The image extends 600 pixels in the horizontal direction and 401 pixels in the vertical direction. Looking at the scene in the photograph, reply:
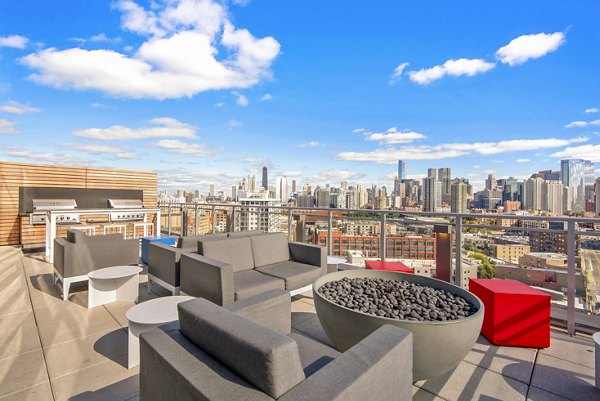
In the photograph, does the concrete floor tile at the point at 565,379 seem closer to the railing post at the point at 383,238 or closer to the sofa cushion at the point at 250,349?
the sofa cushion at the point at 250,349

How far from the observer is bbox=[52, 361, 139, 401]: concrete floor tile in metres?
1.70

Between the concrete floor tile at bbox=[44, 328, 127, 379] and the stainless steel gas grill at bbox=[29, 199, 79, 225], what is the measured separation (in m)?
4.44

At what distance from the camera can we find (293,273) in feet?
10.4

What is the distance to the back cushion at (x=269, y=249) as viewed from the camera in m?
3.50

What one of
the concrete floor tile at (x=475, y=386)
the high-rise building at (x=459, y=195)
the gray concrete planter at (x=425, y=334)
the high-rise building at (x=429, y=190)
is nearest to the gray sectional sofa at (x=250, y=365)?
the gray concrete planter at (x=425, y=334)

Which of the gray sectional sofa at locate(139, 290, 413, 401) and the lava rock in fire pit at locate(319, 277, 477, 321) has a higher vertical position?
the gray sectional sofa at locate(139, 290, 413, 401)

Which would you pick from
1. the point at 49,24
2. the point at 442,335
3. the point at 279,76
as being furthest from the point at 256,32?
the point at 442,335

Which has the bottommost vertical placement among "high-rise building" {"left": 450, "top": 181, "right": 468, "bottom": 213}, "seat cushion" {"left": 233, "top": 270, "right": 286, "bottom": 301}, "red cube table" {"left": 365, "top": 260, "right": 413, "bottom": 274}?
"seat cushion" {"left": 233, "top": 270, "right": 286, "bottom": 301}

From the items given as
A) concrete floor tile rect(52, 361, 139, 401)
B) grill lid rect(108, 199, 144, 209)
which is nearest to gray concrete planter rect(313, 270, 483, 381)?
concrete floor tile rect(52, 361, 139, 401)

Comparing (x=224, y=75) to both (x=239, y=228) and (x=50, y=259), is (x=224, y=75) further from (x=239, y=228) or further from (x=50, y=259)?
(x=50, y=259)

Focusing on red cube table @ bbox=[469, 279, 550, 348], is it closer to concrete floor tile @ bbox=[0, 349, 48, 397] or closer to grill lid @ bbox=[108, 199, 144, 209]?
concrete floor tile @ bbox=[0, 349, 48, 397]

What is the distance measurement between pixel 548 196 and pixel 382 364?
305 inches

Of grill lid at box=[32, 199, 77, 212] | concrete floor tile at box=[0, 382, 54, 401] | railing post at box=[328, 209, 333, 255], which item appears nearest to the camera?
concrete floor tile at box=[0, 382, 54, 401]

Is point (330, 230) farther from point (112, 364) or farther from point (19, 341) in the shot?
point (19, 341)
